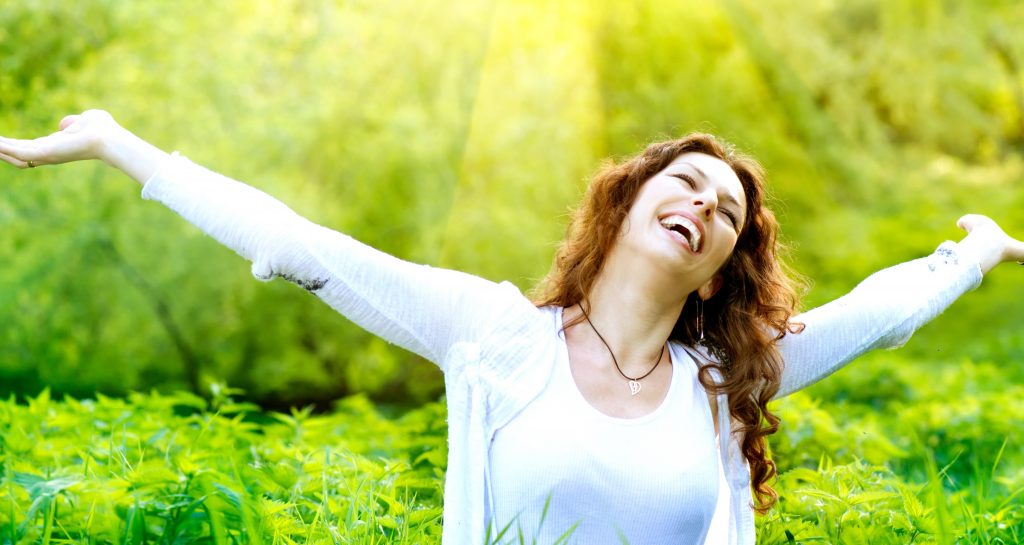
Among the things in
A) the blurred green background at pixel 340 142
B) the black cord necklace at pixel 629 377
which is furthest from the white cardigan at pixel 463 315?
the blurred green background at pixel 340 142

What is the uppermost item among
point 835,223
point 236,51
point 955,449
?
point 236,51

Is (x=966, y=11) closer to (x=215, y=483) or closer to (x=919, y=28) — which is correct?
(x=919, y=28)

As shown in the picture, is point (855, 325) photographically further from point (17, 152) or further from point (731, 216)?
point (17, 152)

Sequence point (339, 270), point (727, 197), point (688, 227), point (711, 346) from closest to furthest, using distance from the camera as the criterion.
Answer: point (339, 270) → point (688, 227) → point (727, 197) → point (711, 346)

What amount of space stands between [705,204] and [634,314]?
0.26 meters

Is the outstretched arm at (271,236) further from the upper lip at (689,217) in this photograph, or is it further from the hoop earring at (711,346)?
the hoop earring at (711,346)

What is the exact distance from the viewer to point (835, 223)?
35.1ft

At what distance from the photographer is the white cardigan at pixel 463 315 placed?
171cm

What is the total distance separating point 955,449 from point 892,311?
6.58ft

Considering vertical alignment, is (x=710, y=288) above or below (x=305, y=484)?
above

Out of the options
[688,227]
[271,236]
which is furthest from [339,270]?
[688,227]

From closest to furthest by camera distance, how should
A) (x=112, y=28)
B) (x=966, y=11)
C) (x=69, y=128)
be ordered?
1. (x=69, y=128)
2. (x=112, y=28)
3. (x=966, y=11)

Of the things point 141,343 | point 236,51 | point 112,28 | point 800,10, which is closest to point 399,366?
point 141,343

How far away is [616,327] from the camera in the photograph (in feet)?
6.73
